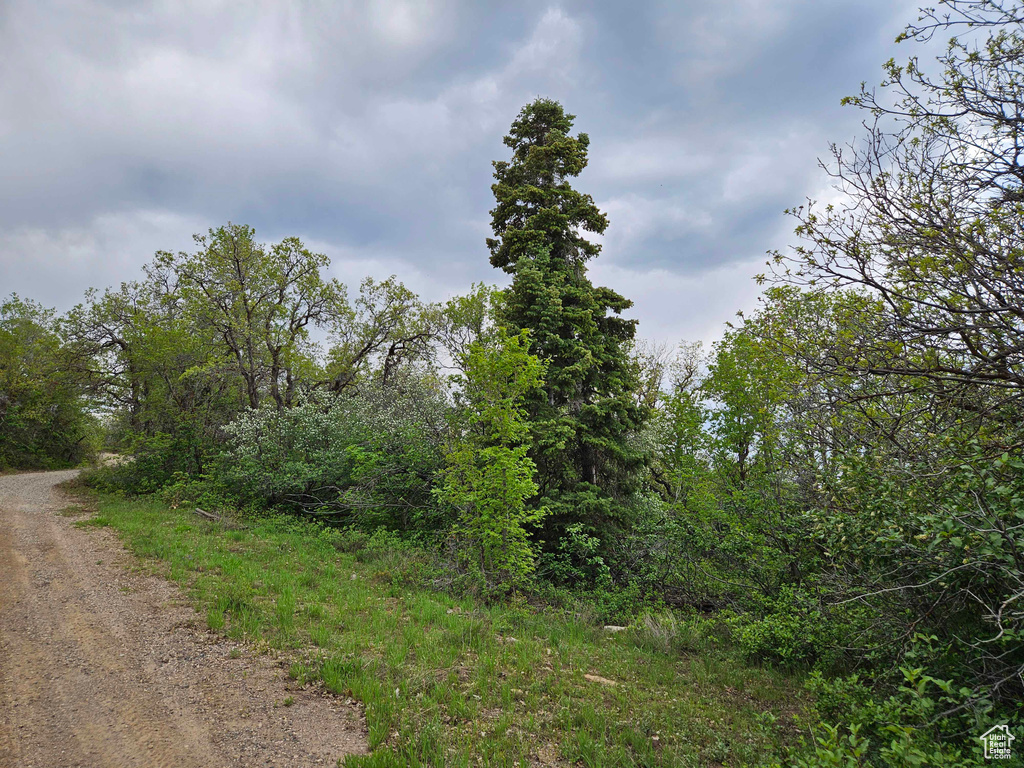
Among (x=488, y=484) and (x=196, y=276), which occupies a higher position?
(x=196, y=276)

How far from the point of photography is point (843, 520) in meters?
5.25

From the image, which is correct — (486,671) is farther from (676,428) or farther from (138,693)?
(676,428)

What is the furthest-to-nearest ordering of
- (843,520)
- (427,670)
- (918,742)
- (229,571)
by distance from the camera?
1. (229,571)
2. (427,670)
3. (843,520)
4. (918,742)

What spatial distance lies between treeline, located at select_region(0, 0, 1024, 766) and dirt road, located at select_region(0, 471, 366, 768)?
4.38 m

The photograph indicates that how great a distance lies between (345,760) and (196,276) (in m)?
20.8

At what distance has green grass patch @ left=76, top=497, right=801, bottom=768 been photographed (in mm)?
4469

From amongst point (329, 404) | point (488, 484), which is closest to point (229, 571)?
point (488, 484)

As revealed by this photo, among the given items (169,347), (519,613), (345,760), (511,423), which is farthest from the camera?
(169,347)

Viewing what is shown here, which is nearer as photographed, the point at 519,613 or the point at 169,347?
the point at 519,613

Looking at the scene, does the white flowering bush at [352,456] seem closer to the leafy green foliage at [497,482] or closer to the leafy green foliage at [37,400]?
the leafy green foliage at [497,482]

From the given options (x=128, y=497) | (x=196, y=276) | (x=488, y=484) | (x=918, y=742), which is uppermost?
(x=196, y=276)

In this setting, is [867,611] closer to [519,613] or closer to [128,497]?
[519,613]

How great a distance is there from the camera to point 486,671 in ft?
19.1

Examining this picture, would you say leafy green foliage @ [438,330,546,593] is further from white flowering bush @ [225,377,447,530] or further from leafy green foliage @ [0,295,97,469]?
leafy green foliage @ [0,295,97,469]
